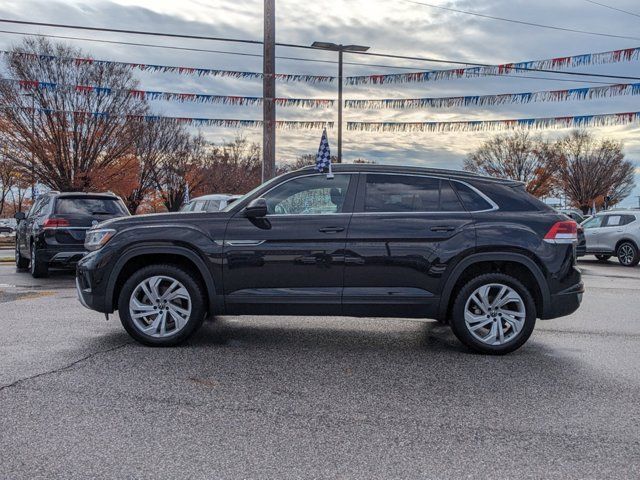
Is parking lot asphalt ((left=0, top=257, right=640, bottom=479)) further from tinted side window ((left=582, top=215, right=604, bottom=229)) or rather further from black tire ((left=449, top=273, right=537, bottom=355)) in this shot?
tinted side window ((left=582, top=215, right=604, bottom=229))

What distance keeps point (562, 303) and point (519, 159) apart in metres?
54.0

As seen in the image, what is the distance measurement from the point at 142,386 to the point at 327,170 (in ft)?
8.56

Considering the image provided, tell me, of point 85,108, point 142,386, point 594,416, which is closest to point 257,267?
point 142,386

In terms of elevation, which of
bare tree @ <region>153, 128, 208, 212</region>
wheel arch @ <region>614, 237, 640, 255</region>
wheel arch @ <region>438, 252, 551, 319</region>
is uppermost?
bare tree @ <region>153, 128, 208, 212</region>

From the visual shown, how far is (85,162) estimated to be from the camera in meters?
32.0

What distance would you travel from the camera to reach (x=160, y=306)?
5.74 metres

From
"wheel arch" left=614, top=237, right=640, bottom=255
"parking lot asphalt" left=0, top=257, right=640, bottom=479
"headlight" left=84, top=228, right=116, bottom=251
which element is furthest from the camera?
"wheel arch" left=614, top=237, right=640, bottom=255

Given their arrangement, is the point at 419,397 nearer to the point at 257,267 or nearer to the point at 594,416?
the point at 594,416

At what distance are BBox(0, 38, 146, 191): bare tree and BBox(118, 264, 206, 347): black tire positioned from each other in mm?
23879

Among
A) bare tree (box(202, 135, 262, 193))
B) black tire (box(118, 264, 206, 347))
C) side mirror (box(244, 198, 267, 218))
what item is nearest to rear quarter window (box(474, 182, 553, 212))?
side mirror (box(244, 198, 267, 218))

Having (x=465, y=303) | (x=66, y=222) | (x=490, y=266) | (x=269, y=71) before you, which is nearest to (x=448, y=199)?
(x=490, y=266)

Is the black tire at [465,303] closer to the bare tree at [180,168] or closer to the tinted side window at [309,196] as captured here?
the tinted side window at [309,196]

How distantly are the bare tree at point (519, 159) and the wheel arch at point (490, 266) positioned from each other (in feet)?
173

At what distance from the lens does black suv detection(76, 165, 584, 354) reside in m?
5.55
